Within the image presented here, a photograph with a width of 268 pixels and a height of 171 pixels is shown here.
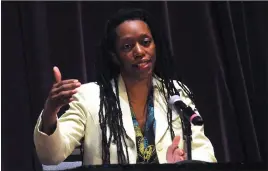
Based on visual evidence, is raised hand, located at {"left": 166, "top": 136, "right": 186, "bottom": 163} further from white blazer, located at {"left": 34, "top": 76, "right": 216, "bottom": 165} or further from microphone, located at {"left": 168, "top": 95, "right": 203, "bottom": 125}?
microphone, located at {"left": 168, "top": 95, "right": 203, "bottom": 125}

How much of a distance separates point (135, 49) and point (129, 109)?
0.64 ft

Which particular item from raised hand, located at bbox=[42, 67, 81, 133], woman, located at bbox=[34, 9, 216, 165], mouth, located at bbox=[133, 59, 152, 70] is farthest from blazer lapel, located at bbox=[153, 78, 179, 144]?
raised hand, located at bbox=[42, 67, 81, 133]

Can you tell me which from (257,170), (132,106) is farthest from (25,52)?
(257,170)

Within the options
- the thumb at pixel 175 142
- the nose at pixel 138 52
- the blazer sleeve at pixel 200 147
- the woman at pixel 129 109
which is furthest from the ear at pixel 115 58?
the thumb at pixel 175 142

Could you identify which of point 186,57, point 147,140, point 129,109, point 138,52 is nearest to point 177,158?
point 147,140

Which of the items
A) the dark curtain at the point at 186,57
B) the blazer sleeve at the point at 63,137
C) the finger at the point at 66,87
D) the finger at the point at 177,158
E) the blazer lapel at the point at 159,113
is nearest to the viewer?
the finger at the point at 66,87

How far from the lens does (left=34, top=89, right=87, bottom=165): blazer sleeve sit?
1.24 m

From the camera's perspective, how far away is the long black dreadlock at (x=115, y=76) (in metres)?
1.48

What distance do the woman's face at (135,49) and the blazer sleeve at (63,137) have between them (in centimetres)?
19

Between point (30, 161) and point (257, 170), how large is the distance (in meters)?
1.26

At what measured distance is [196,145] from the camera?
5.05 ft

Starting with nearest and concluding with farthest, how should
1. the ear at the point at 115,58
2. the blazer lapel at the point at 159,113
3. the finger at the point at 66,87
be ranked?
the finger at the point at 66,87, the blazer lapel at the point at 159,113, the ear at the point at 115,58

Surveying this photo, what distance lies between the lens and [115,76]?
1658mm

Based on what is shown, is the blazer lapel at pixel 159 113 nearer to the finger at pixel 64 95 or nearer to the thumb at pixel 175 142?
the thumb at pixel 175 142
